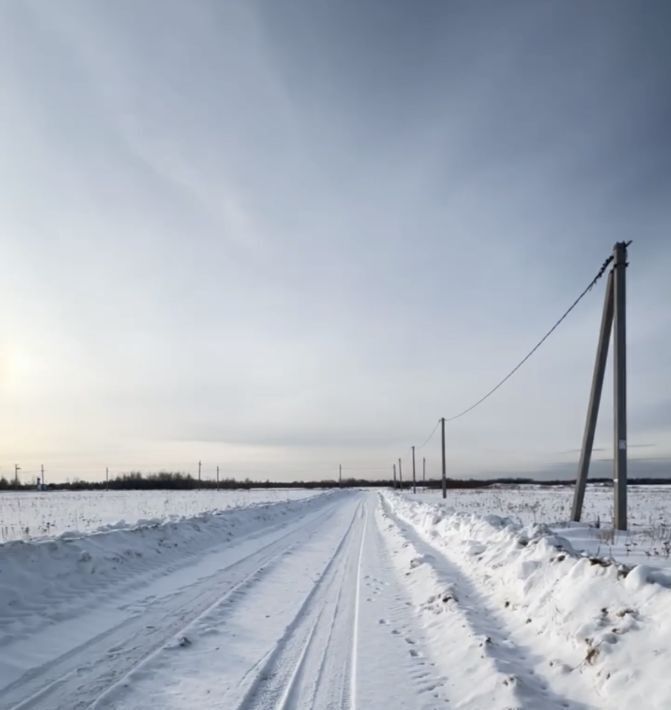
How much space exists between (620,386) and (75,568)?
12.2m

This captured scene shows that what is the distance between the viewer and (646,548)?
10.1m

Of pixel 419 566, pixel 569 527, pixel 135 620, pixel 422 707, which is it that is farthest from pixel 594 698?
pixel 569 527

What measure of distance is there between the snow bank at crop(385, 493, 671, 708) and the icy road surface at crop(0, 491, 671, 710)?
0.05 feet

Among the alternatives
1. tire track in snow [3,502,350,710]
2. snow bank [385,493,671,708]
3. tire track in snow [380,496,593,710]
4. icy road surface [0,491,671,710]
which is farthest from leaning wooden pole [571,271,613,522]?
tire track in snow [3,502,350,710]

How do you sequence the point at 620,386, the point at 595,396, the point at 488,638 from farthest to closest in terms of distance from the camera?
the point at 595,396
the point at 620,386
the point at 488,638

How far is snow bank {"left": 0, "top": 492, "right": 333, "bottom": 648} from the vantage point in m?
6.61

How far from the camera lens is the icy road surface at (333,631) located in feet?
13.7

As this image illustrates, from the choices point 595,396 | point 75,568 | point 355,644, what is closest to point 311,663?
point 355,644

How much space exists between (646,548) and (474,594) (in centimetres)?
471

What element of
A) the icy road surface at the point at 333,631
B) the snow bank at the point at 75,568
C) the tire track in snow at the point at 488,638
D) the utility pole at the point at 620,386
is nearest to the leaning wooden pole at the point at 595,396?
the utility pole at the point at 620,386

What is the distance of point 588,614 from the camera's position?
16.6 feet

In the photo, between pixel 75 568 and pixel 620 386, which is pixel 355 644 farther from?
pixel 620 386

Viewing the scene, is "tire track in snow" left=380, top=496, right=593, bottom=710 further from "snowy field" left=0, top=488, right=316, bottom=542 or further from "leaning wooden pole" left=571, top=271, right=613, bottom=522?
"snowy field" left=0, top=488, right=316, bottom=542

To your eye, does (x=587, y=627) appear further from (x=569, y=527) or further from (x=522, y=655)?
(x=569, y=527)
